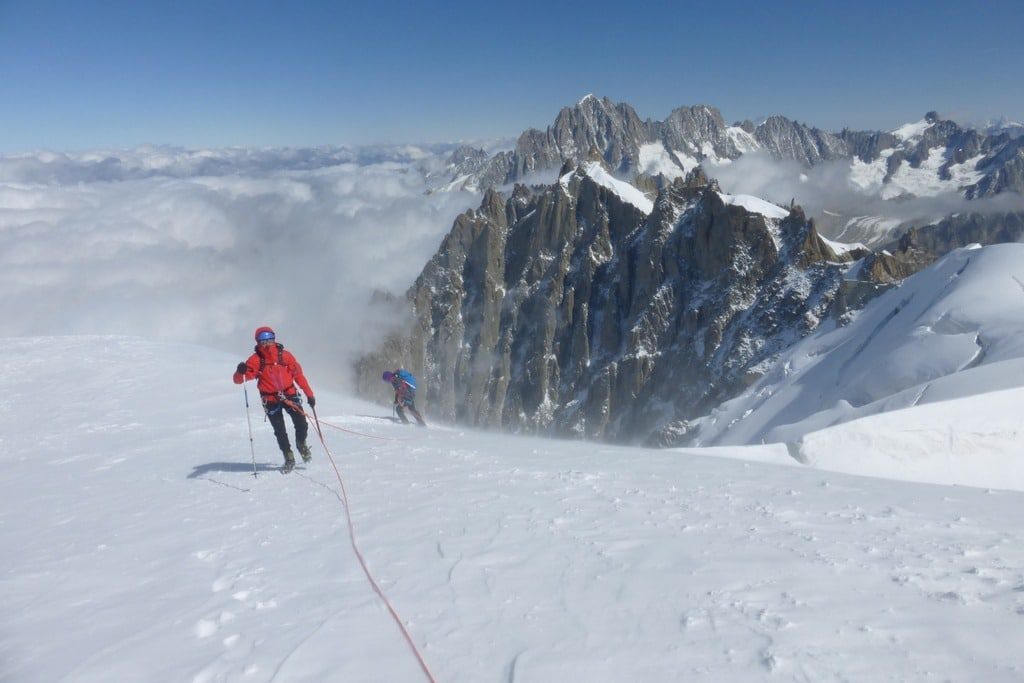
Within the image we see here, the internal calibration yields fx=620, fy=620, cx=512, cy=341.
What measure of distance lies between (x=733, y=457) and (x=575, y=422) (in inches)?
5015

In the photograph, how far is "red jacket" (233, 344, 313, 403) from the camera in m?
12.0

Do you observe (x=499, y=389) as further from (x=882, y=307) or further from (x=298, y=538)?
(x=298, y=538)

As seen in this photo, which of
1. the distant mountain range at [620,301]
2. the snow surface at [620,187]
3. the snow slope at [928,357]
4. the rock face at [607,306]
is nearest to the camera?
the snow slope at [928,357]

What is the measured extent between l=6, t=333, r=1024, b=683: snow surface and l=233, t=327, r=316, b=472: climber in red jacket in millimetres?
722

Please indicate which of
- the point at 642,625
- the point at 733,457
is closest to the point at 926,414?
the point at 733,457

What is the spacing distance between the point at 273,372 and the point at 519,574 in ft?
25.0

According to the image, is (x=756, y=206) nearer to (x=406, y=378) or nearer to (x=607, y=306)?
(x=607, y=306)

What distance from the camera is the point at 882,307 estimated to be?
218ft

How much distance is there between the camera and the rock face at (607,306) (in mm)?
102062

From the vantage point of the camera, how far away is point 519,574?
6.54 m

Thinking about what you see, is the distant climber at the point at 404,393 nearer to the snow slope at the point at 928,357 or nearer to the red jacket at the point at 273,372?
the red jacket at the point at 273,372

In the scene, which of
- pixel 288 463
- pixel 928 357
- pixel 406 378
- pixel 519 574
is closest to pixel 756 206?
pixel 928 357

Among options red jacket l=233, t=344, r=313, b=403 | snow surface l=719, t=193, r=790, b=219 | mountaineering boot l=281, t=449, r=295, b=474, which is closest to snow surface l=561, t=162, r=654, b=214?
snow surface l=719, t=193, r=790, b=219

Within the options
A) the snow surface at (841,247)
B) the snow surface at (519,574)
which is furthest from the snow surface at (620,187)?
the snow surface at (519,574)
